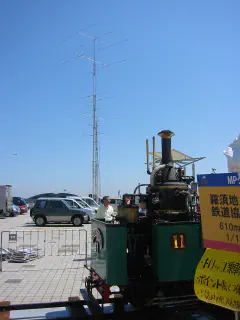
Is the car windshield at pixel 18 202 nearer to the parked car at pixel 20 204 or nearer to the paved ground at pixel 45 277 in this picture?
the parked car at pixel 20 204

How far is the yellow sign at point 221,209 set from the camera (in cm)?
295

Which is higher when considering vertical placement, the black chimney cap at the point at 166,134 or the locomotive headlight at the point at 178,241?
the black chimney cap at the point at 166,134

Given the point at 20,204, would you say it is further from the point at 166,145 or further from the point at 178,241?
the point at 178,241

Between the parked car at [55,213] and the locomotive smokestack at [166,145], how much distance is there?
16599 mm

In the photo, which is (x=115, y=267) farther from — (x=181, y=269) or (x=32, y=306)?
(x=32, y=306)

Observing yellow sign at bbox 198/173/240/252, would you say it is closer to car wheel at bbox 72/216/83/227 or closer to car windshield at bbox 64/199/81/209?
car wheel at bbox 72/216/83/227

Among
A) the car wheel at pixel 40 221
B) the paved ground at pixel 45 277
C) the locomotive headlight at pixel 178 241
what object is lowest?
the paved ground at pixel 45 277

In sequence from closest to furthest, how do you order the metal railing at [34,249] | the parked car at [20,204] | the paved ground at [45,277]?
the paved ground at [45,277], the metal railing at [34,249], the parked car at [20,204]

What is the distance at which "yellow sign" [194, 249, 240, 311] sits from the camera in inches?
112

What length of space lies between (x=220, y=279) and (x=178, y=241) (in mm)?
1769

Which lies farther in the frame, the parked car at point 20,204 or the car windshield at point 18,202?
the car windshield at point 18,202

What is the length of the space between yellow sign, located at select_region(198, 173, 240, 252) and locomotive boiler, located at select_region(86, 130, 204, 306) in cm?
153

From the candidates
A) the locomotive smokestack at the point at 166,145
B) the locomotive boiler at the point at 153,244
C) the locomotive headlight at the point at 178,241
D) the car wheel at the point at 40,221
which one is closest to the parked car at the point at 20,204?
the car wheel at the point at 40,221

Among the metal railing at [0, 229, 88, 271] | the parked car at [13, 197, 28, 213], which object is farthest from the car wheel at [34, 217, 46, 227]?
the parked car at [13, 197, 28, 213]
